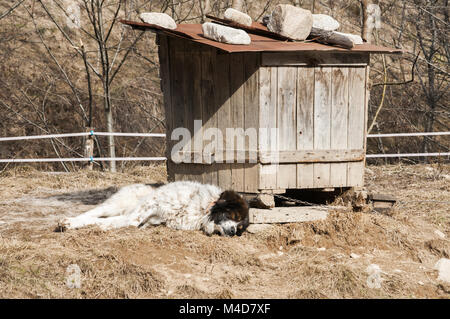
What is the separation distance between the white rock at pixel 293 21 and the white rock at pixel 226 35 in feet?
2.04

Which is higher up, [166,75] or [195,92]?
[166,75]

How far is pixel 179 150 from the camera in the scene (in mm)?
6594

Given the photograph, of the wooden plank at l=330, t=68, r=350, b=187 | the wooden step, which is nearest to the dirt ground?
the wooden step

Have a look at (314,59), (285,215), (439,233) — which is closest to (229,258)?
(285,215)

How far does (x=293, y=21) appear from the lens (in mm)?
6223

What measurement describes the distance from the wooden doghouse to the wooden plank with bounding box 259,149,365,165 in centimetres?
1

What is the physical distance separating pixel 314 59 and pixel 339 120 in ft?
2.82

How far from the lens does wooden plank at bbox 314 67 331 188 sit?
6088mm

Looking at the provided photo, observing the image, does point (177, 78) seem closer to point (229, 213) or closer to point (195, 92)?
point (195, 92)

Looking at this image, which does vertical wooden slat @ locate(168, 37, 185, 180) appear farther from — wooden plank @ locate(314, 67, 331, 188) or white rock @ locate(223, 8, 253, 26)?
wooden plank @ locate(314, 67, 331, 188)

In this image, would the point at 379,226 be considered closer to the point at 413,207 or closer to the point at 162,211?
the point at 413,207

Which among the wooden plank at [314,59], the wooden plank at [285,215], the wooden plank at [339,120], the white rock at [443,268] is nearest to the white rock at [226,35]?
the wooden plank at [314,59]

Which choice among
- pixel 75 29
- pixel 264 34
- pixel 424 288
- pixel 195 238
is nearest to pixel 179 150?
pixel 195 238

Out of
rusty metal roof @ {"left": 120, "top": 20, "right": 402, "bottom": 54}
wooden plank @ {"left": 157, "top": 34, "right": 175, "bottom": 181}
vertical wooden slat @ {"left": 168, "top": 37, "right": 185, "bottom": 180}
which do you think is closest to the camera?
rusty metal roof @ {"left": 120, "top": 20, "right": 402, "bottom": 54}
